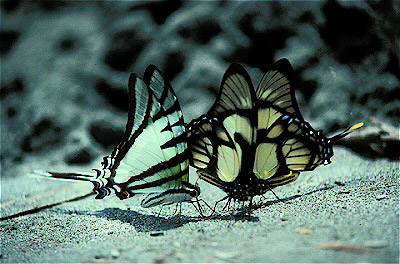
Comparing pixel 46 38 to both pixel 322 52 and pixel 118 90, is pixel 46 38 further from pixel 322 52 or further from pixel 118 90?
pixel 322 52

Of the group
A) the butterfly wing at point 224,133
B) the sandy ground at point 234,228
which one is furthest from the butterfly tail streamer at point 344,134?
the butterfly wing at point 224,133

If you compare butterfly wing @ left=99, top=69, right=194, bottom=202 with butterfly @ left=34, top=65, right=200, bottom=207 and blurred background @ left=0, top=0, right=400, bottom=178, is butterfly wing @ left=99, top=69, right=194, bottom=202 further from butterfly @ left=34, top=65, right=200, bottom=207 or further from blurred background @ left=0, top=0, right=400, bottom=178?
blurred background @ left=0, top=0, right=400, bottom=178

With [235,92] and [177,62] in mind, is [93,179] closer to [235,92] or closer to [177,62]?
[235,92]

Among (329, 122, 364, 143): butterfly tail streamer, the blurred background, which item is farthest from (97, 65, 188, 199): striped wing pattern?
the blurred background

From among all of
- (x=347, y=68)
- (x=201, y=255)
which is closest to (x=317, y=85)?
(x=347, y=68)

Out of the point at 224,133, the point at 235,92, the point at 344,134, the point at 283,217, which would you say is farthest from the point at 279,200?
the point at 235,92

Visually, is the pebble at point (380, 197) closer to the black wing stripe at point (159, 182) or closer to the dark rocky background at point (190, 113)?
the dark rocky background at point (190, 113)
